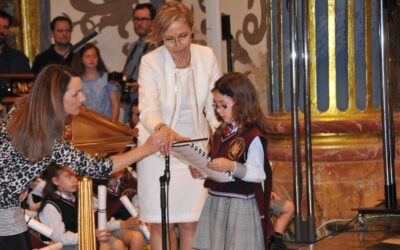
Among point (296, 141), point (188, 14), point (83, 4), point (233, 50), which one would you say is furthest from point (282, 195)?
point (83, 4)

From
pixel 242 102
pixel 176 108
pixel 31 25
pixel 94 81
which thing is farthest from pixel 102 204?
pixel 31 25

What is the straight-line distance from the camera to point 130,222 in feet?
20.6

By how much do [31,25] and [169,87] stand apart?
12.3 feet

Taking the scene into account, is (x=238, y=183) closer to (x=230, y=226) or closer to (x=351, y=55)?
(x=230, y=226)

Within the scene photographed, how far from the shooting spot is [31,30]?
8.73 meters

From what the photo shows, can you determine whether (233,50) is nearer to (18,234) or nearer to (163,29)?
(163,29)

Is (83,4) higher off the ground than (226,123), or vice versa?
(83,4)

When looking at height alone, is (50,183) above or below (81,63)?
below

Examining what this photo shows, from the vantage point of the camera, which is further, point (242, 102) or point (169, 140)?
point (242, 102)

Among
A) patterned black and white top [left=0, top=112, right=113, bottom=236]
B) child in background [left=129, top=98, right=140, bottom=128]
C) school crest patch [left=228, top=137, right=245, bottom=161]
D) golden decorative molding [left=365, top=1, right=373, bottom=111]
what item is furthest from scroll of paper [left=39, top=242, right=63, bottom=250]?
golden decorative molding [left=365, top=1, right=373, bottom=111]

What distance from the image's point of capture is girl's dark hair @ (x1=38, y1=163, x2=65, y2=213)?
5875 millimetres

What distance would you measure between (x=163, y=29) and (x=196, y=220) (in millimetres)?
1117

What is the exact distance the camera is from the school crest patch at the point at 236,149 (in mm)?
4934

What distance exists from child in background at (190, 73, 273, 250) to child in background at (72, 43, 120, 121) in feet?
9.43
